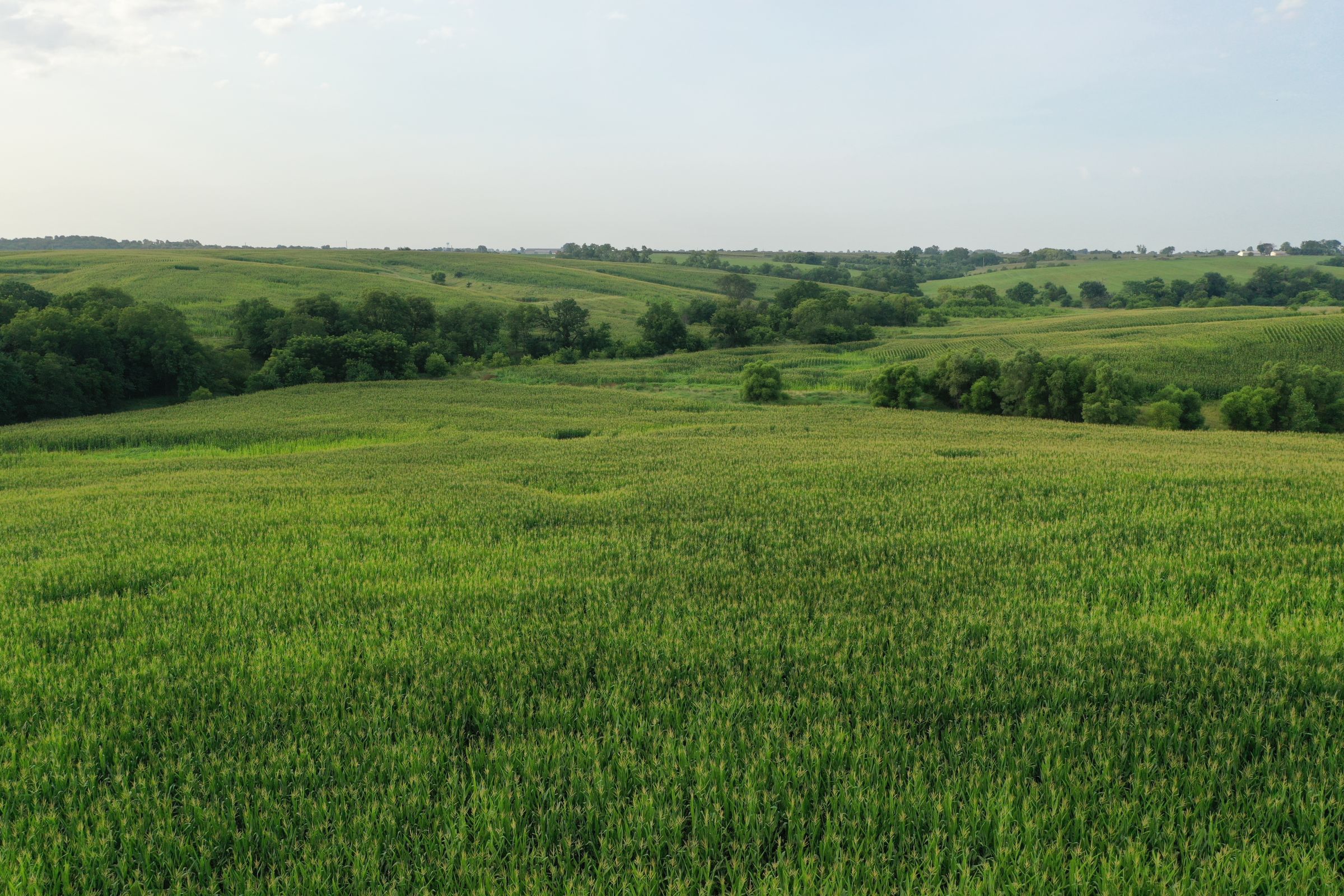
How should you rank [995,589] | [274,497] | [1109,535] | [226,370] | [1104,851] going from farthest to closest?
[226,370] → [274,497] → [1109,535] → [995,589] → [1104,851]

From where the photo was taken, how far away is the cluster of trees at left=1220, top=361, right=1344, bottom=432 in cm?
5156

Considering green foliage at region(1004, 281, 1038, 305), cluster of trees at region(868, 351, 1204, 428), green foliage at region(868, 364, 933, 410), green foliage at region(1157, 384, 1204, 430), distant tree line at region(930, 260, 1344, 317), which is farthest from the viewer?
green foliage at region(1004, 281, 1038, 305)

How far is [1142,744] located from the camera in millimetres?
6477

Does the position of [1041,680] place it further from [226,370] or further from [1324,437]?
[226,370]

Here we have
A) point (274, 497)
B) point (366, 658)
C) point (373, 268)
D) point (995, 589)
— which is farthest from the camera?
point (373, 268)

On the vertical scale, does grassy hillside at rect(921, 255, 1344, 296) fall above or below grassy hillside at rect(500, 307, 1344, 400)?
above

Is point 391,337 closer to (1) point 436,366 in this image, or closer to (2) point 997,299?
(1) point 436,366

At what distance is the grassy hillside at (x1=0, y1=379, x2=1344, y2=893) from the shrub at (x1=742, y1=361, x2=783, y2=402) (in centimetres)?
4929

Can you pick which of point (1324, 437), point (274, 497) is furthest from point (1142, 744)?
point (1324, 437)

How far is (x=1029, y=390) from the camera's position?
5778cm

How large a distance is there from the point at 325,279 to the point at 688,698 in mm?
145591

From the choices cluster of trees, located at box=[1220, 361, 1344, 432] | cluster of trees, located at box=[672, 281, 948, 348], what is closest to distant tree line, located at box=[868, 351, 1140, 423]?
cluster of trees, located at box=[1220, 361, 1344, 432]

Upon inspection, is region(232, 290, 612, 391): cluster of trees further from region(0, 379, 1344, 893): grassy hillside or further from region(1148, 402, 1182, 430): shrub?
region(1148, 402, 1182, 430): shrub

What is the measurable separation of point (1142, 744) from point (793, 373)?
80.6 m
